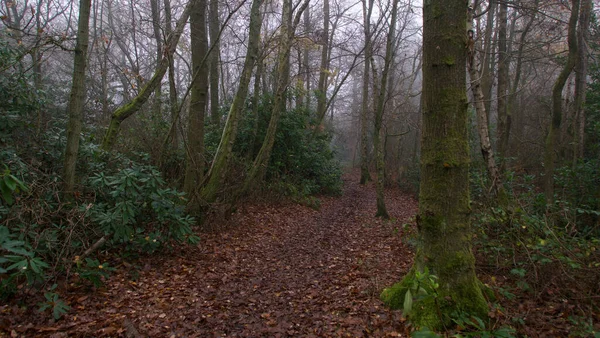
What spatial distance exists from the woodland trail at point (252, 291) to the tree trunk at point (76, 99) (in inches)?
66.7

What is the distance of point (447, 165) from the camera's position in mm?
3146

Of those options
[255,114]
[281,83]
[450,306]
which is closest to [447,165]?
[450,306]

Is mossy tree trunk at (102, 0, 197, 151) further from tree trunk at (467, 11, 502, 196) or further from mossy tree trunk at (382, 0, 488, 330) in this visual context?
tree trunk at (467, 11, 502, 196)

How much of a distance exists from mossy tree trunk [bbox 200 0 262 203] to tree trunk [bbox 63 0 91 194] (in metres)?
2.43

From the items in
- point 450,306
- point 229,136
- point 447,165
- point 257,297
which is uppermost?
point 229,136

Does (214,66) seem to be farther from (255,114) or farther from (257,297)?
(257,297)

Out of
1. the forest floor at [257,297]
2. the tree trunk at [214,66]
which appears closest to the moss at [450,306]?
the forest floor at [257,297]

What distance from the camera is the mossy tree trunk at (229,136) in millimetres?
7199

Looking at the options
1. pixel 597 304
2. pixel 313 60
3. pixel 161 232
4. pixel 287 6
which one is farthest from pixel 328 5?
pixel 597 304

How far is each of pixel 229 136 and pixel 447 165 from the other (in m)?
5.24

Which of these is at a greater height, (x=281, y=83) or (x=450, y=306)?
(x=281, y=83)

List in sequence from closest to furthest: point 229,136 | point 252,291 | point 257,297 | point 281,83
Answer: point 257,297 → point 252,291 → point 229,136 → point 281,83

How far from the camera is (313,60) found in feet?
76.7

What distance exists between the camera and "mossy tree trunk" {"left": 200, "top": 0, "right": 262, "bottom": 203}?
7.20m
